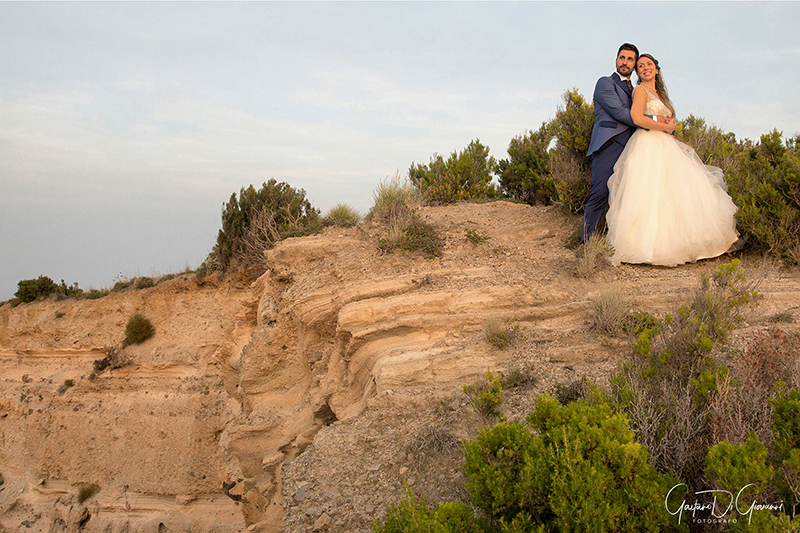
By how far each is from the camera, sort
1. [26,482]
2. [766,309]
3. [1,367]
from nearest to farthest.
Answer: [766,309] < [26,482] < [1,367]

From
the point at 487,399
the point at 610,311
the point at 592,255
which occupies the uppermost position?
the point at 592,255

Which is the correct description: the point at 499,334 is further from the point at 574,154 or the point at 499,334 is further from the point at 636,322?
the point at 574,154

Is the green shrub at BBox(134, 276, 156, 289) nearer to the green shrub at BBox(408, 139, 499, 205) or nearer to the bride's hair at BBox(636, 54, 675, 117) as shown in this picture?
the green shrub at BBox(408, 139, 499, 205)

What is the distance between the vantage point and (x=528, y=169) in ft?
41.7

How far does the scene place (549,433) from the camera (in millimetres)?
2842

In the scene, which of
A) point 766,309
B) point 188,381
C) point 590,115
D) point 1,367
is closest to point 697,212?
point 766,309

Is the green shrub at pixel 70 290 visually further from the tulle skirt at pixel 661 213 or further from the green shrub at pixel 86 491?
the tulle skirt at pixel 661 213

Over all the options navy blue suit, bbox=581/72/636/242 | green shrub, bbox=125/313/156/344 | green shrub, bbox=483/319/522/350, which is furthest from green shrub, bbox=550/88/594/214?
green shrub, bbox=125/313/156/344

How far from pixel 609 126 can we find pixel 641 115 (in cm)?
44

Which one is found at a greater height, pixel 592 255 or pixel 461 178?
pixel 461 178

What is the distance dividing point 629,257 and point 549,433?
4669mm

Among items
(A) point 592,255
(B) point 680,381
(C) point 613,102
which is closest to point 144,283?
(A) point 592,255

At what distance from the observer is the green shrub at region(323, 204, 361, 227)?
9719 millimetres

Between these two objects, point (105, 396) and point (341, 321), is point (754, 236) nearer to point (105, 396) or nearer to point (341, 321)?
point (341, 321)
